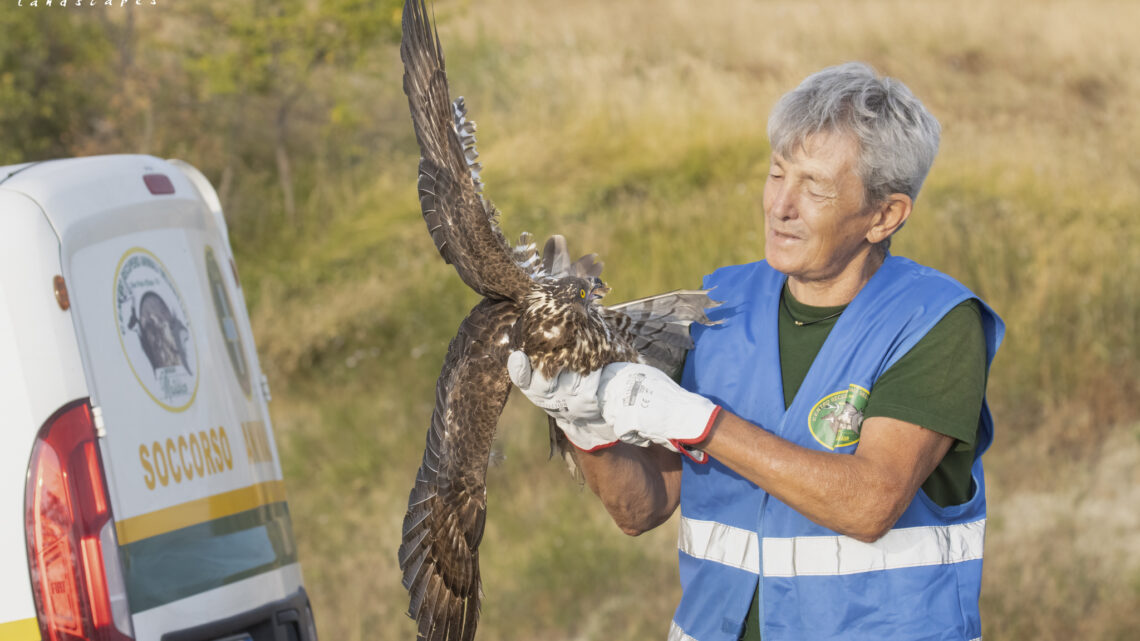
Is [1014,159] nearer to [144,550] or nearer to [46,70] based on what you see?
[144,550]

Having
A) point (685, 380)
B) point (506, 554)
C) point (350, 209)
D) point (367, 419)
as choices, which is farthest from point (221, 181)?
point (685, 380)

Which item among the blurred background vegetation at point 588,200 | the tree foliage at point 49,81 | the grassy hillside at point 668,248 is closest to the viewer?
the grassy hillside at point 668,248

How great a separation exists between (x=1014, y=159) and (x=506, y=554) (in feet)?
21.3

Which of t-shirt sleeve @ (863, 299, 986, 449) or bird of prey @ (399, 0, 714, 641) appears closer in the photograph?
t-shirt sleeve @ (863, 299, 986, 449)

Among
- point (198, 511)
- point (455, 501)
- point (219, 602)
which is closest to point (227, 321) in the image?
point (198, 511)

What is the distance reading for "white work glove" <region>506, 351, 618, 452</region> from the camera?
102 inches

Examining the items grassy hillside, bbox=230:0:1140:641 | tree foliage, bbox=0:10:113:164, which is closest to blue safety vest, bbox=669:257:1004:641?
grassy hillside, bbox=230:0:1140:641

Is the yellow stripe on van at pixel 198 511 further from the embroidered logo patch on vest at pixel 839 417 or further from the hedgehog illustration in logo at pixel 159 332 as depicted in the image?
the embroidered logo patch on vest at pixel 839 417

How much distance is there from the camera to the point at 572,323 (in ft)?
9.23

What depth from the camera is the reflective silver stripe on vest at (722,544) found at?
254 cm

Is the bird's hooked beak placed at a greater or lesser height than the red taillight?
greater

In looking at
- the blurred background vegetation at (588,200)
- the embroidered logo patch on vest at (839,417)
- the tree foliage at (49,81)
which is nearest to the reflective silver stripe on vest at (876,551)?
the embroidered logo patch on vest at (839,417)

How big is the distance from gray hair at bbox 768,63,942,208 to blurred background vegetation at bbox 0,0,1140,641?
4156mm

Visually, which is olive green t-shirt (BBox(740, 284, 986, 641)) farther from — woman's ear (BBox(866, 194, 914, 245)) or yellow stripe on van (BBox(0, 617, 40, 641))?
yellow stripe on van (BBox(0, 617, 40, 641))
